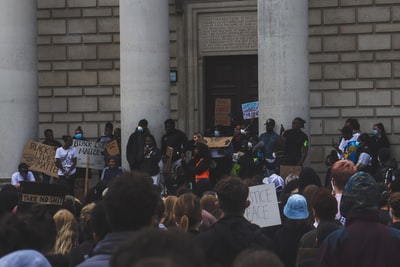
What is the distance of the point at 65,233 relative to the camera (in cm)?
771

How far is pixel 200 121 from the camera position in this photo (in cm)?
2581

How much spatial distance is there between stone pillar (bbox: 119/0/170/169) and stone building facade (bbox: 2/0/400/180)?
4.46 metres

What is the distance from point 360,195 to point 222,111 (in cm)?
1853

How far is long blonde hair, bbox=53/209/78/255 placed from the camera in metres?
7.63

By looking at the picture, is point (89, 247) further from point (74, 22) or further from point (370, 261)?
point (74, 22)

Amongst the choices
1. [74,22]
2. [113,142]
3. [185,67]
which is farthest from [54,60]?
[113,142]

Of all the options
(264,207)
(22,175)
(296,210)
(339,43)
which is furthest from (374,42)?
(296,210)

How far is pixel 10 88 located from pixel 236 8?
668cm

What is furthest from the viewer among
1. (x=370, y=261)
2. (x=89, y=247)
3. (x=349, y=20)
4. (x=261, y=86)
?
(x=349, y=20)

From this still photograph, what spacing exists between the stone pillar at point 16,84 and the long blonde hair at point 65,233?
14481mm

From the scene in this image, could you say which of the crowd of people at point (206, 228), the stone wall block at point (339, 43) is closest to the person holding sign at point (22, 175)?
the crowd of people at point (206, 228)

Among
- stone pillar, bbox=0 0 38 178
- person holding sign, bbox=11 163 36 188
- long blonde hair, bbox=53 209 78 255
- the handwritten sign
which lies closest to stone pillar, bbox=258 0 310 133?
the handwritten sign

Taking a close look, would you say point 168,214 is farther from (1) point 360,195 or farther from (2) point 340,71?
(2) point 340,71

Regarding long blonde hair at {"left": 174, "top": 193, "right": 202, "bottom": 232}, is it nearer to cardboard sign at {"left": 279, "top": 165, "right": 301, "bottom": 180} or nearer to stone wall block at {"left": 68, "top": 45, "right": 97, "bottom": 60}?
cardboard sign at {"left": 279, "top": 165, "right": 301, "bottom": 180}
